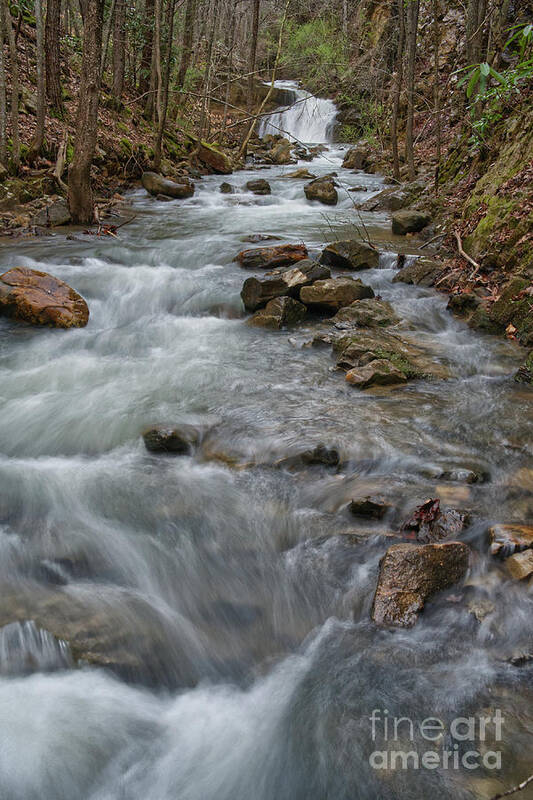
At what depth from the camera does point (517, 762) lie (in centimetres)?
229

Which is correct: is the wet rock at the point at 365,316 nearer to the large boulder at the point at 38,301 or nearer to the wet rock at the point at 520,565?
the large boulder at the point at 38,301

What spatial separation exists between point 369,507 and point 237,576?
1030 millimetres

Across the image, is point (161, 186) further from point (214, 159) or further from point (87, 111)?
point (87, 111)

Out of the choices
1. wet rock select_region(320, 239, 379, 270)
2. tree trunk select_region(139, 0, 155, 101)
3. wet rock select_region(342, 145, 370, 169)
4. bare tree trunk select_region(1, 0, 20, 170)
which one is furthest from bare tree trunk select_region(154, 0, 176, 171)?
wet rock select_region(320, 239, 379, 270)

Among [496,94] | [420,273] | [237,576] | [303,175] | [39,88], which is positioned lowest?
[237,576]

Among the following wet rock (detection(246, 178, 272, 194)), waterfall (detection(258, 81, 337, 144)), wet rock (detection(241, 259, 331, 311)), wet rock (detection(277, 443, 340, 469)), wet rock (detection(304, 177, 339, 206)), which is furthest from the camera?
waterfall (detection(258, 81, 337, 144))

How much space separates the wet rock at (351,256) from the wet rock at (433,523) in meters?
6.00

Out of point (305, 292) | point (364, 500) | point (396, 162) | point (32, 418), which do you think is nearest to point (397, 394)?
point (364, 500)

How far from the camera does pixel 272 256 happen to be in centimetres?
898

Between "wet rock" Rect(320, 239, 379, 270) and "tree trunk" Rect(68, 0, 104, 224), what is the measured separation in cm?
456

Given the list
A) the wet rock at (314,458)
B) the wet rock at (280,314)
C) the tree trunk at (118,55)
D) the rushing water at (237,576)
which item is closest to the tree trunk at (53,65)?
the tree trunk at (118,55)

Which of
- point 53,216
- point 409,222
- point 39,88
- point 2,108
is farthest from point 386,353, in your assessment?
point 39,88

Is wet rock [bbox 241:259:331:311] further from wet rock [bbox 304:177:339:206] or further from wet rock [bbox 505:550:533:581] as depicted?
wet rock [bbox 304:177:339:206]

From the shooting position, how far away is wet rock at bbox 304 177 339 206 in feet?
47.1
